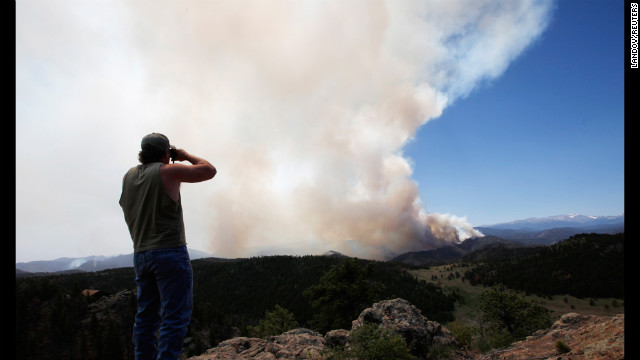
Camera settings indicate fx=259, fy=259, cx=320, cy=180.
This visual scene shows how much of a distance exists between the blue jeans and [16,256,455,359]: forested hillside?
19.3 meters

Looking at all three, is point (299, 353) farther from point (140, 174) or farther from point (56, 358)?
point (56, 358)

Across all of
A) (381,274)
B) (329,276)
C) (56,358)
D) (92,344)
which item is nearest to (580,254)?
(381,274)

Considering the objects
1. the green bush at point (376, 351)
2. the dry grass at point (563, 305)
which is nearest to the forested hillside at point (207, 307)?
the dry grass at point (563, 305)

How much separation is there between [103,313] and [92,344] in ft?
35.7

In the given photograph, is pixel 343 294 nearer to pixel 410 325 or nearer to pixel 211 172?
pixel 410 325

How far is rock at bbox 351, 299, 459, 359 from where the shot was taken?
9031mm

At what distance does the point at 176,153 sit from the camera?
150 inches

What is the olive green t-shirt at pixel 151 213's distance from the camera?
3.20 metres

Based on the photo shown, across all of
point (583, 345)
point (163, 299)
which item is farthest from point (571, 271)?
point (163, 299)

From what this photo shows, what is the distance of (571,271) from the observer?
75500 mm

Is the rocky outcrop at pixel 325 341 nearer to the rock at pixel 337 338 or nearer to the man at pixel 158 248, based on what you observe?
the rock at pixel 337 338

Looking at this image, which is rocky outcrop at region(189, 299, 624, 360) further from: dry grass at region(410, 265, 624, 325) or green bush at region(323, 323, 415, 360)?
dry grass at region(410, 265, 624, 325)

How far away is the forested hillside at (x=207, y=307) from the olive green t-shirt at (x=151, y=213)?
19.8 m

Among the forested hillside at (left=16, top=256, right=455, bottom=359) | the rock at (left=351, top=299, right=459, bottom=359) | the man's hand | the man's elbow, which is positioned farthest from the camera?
the forested hillside at (left=16, top=256, right=455, bottom=359)
